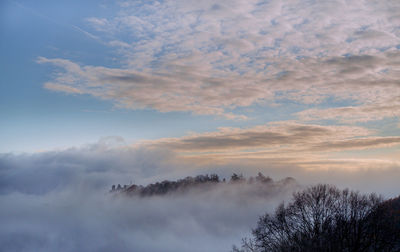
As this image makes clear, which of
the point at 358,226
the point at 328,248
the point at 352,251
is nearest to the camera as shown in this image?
the point at 328,248

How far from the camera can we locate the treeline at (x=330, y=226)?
4184 centimetres

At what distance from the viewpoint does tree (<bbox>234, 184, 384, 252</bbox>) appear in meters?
41.8

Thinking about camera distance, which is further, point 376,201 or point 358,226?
point 376,201

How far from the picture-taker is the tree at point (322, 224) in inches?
1644

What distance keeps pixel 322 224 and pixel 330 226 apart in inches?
48.3

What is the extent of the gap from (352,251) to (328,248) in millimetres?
5889

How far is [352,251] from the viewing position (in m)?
41.4

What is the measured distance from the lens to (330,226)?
44.8 meters

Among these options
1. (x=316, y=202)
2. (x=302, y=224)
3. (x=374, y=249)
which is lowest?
(x=374, y=249)

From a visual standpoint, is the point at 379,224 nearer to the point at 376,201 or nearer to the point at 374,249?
the point at 374,249

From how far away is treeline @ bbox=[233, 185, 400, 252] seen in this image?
41844 mm

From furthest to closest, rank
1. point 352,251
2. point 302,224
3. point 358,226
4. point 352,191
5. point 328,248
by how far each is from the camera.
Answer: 1. point 352,191
2. point 302,224
3. point 358,226
4. point 352,251
5. point 328,248

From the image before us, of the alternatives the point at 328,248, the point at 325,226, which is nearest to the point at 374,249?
the point at 325,226

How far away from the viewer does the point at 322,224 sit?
1799 inches
